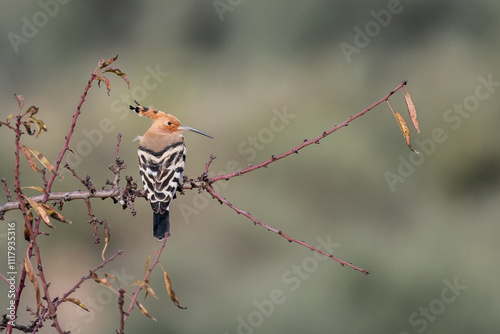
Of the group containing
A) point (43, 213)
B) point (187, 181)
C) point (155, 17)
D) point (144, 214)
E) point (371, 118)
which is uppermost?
point (155, 17)

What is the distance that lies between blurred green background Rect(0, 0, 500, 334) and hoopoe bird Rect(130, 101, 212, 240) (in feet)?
17.8

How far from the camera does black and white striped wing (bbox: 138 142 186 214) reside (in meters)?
3.07

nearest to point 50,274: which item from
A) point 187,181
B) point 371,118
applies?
point 371,118

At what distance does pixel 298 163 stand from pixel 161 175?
8916 millimetres

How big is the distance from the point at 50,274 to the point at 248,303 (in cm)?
283

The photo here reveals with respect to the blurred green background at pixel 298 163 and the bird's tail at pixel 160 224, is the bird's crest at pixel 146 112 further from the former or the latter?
the blurred green background at pixel 298 163

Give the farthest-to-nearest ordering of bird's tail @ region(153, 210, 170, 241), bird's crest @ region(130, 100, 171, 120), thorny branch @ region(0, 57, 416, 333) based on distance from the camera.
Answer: bird's tail @ region(153, 210, 170, 241) → bird's crest @ region(130, 100, 171, 120) → thorny branch @ region(0, 57, 416, 333)

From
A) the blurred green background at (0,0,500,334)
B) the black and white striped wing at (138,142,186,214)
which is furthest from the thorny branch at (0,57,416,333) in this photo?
the blurred green background at (0,0,500,334)

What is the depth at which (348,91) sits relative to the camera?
13.6 meters

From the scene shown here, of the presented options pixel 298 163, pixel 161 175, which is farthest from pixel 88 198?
pixel 298 163

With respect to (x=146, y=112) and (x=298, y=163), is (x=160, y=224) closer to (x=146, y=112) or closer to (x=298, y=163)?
(x=146, y=112)

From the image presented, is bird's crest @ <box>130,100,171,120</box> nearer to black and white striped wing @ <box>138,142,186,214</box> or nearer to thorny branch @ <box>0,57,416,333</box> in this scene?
black and white striped wing @ <box>138,142,186,214</box>

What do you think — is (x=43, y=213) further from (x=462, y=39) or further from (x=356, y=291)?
(x=462, y=39)

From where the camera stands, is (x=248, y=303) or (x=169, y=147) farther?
(x=248, y=303)
